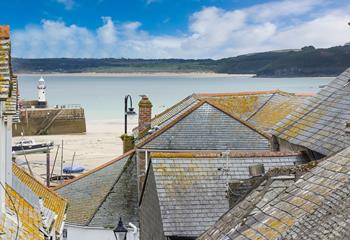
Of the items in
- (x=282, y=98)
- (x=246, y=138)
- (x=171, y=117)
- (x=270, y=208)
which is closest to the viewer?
(x=270, y=208)

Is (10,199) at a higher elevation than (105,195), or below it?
higher

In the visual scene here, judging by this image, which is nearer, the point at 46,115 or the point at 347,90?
the point at 347,90

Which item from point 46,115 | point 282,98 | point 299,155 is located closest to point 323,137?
point 299,155

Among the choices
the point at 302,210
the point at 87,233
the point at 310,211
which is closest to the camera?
the point at 310,211

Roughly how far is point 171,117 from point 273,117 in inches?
176

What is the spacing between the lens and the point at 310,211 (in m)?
7.09

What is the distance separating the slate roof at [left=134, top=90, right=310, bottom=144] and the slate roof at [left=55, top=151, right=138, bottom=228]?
10.6 feet

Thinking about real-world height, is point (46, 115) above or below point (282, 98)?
below

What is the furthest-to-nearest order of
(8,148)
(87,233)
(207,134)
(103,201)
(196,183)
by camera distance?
(207,134)
(103,201)
(87,233)
(196,183)
(8,148)

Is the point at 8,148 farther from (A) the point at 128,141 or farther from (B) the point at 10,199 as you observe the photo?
(A) the point at 128,141

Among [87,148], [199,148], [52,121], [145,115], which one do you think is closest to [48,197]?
[199,148]

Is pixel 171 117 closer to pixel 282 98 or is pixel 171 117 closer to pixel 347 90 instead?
pixel 282 98

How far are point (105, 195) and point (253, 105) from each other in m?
9.62

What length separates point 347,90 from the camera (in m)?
15.3
